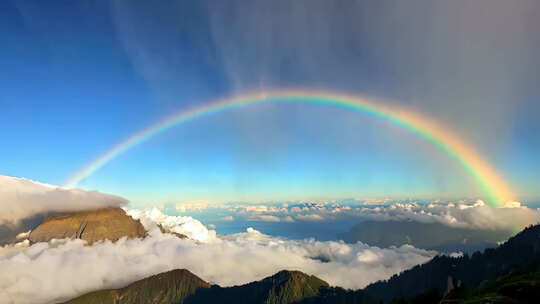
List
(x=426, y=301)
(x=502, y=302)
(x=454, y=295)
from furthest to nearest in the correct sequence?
(x=426, y=301) < (x=454, y=295) < (x=502, y=302)

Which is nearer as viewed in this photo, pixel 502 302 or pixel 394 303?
pixel 502 302

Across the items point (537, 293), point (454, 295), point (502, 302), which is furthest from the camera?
point (454, 295)

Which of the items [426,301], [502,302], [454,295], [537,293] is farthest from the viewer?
[426,301]

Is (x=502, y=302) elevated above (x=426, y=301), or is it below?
above

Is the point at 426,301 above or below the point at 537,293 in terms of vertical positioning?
below

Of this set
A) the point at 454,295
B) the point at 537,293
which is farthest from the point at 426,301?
the point at 537,293

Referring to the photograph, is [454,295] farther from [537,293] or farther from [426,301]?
[537,293]

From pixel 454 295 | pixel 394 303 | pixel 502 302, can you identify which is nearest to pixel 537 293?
pixel 502 302

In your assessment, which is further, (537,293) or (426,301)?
(426,301)

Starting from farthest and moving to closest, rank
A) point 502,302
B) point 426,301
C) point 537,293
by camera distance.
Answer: point 426,301 → point 537,293 → point 502,302
